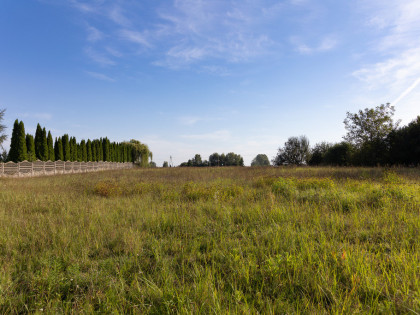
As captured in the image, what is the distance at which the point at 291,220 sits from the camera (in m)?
4.35

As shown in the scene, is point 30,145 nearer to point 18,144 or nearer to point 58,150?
point 18,144

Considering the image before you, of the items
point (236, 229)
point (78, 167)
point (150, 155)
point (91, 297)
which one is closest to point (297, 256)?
point (236, 229)

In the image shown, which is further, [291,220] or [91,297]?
[291,220]

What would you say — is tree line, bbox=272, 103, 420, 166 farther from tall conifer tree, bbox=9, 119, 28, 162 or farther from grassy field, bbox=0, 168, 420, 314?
tall conifer tree, bbox=9, 119, 28, 162

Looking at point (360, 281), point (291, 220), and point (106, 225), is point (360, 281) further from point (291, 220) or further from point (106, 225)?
point (106, 225)

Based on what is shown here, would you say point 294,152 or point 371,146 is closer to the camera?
point 371,146

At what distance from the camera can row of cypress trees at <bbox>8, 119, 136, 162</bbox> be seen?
24062 mm

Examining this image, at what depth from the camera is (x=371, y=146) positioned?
29.7m

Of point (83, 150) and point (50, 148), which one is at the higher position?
point (83, 150)

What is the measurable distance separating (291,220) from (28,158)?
30185 mm

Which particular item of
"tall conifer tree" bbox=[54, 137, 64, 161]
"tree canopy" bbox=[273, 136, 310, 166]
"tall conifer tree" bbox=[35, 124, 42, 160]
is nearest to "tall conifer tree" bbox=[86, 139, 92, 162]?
"tall conifer tree" bbox=[54, 137, 64, 161]

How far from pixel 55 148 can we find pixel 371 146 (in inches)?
1748

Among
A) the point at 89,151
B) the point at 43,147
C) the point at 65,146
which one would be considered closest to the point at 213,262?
the point at 43,147

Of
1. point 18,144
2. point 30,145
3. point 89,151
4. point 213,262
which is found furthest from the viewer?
point 89,151
